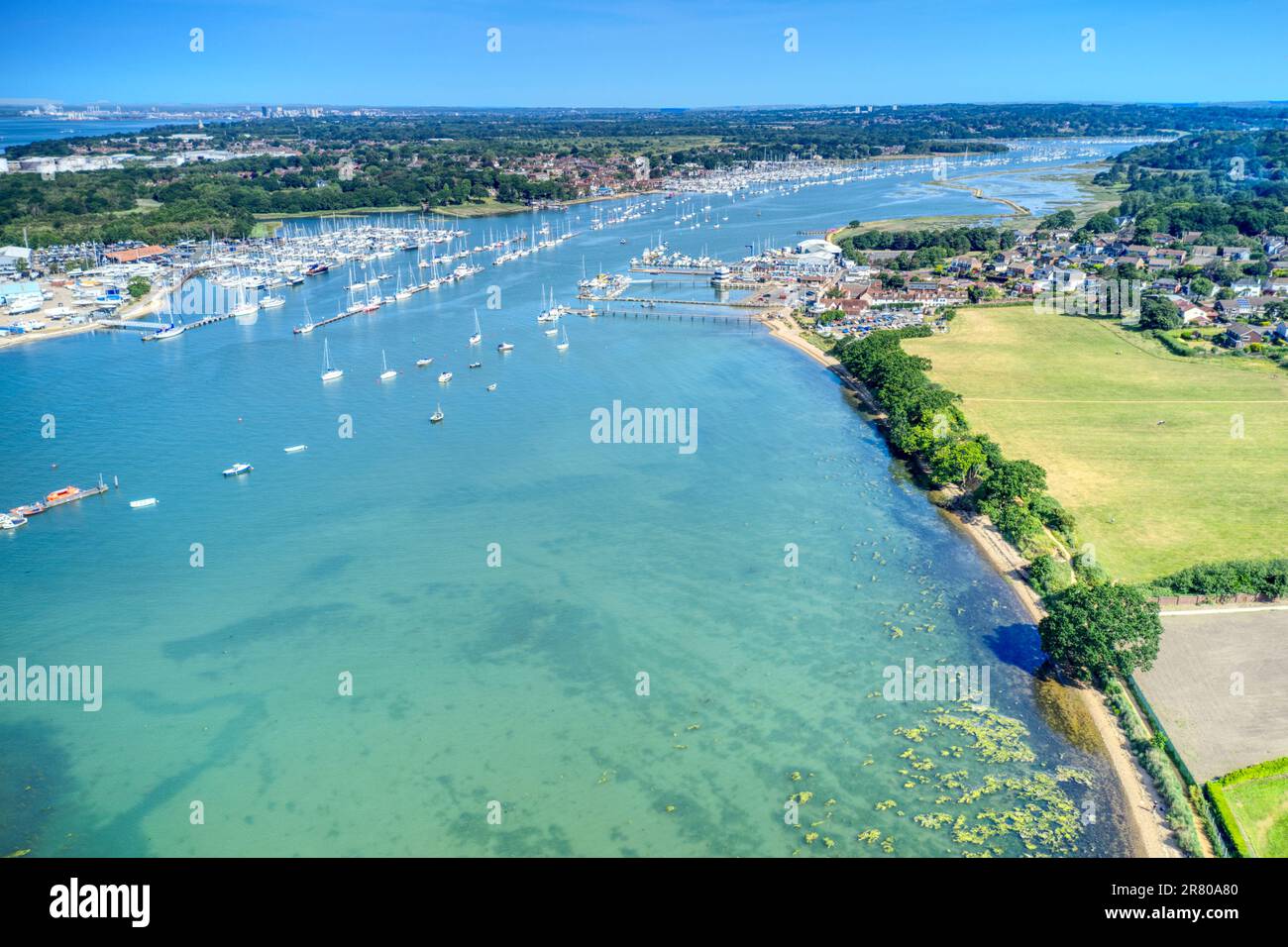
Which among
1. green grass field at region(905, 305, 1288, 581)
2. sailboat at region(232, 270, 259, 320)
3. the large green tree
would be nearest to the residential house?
green grass field at region(905, 305, 1288, 581)

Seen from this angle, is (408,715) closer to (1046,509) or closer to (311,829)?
(311,829)

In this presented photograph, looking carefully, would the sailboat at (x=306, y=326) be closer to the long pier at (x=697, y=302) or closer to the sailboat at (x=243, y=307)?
the sailboat at (x=243, y=307)

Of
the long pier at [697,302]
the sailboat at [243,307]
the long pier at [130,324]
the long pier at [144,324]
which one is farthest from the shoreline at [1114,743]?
the long pier at [130,324]

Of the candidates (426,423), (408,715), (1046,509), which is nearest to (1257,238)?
(1046,509)

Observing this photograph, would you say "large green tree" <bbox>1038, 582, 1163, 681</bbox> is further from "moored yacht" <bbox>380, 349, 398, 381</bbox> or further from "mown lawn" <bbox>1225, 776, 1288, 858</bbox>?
"moored yacht" <bbox>380, 349, 398, 381</bbox>

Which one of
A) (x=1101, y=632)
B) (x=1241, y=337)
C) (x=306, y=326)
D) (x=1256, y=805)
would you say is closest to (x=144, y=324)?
(x=306, y=326)
